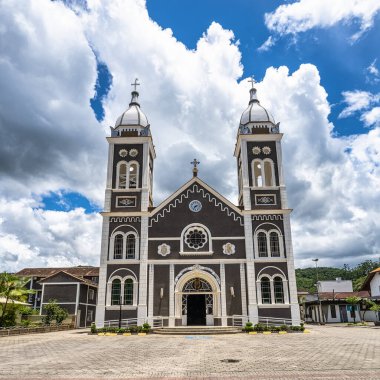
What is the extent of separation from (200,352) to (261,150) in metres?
22.1

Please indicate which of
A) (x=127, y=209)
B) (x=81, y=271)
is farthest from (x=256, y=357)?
(x=81, y=271)

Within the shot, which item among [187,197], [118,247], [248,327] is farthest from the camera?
[187,197]

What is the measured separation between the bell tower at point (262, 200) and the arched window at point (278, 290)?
24.0 inches

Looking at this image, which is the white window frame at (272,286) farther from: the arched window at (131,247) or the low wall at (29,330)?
the low wall at (29,330)

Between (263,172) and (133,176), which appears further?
(133,176)

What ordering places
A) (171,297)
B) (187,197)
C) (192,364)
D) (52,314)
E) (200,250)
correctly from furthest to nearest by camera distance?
(52,314), (187,197), (200,250), (171,297), (192,364)

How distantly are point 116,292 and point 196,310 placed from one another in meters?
6.41

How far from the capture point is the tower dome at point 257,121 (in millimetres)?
35031

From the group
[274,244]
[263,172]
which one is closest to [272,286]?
[274,244]

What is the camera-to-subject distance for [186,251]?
31219 millimetres

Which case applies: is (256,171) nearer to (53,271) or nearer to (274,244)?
(274,244)

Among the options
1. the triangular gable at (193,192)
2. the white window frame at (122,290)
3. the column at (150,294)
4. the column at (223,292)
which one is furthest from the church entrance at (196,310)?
the triangular gable at (193,192)

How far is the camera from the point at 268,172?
1377 inches

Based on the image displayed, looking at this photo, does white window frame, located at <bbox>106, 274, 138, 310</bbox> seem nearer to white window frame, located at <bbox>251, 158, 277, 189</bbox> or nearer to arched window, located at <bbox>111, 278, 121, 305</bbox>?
arched window, located at <bbox>111, 278, 121, 305</bbox>
